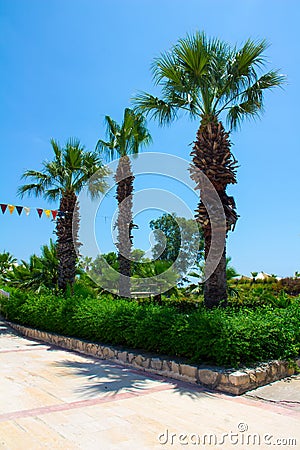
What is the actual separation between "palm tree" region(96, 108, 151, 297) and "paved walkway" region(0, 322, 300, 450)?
28.5 feet

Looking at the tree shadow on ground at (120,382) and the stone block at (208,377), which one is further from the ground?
the stone block at (208,377)

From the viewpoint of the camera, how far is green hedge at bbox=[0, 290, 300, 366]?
6832 mm

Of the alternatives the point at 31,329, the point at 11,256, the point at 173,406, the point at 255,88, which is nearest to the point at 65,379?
the point at 173,406

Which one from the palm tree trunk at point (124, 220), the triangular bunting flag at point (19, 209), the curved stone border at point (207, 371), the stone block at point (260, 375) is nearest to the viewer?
the curved stone border at point (207, 371)

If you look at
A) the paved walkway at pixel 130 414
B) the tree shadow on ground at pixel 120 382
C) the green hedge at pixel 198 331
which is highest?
the green hedge at pixel 198 331

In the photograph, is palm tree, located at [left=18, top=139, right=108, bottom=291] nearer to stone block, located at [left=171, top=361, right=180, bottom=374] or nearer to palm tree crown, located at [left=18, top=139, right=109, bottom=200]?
palm tree crown, located at [left=18, top=139, right=109, bottom=200]

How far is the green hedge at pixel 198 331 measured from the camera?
22.4 feet

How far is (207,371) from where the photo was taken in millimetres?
6547

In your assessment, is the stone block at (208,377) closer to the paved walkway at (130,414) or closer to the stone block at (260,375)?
the paved walkway at (130,414)

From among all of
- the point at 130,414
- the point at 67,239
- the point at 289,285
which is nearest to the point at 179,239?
the point at 289,285

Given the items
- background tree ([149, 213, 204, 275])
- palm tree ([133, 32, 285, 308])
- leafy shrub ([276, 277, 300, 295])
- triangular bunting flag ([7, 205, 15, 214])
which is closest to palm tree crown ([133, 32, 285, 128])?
palm tree ([133, 32, 285, 308])

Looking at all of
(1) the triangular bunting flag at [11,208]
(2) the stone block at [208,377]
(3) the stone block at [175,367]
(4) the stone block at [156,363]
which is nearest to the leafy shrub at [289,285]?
(1) the triangular bunting flag at [11,208]

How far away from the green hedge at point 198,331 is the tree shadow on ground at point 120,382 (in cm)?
62

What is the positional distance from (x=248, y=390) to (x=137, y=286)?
464 inches
